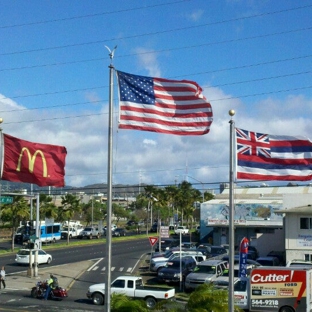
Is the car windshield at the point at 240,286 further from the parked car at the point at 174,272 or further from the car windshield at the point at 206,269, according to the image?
the parked car at the point at 174,272

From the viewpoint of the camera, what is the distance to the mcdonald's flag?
733 inches

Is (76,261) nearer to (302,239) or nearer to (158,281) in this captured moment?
(158,281)

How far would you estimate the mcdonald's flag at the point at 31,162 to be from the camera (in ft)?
61.1

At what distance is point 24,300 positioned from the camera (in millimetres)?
32156

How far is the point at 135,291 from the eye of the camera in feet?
99.9

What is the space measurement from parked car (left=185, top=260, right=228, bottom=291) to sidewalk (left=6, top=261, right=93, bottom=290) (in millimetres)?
8201

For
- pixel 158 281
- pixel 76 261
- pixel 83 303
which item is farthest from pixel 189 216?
pixel 83 303

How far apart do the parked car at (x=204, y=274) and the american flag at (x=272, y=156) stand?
16298 millimetres

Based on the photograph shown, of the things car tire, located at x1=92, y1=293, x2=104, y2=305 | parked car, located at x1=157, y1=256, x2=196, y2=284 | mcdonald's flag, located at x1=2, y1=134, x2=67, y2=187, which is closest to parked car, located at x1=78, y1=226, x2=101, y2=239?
parked car, located at x1=157, y1=256, x2=196, y2=284

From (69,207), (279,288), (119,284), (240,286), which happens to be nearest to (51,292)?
(119,284)

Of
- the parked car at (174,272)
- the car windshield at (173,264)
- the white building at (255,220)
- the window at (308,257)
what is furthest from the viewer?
the white building at (255,220)

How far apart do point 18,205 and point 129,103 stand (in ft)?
185

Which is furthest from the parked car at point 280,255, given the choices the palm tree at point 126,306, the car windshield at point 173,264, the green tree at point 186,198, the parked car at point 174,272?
the green tree at point 186,198

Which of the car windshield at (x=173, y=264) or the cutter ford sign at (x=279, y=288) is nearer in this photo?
the cutter ford sign at (x=279, y=288)
